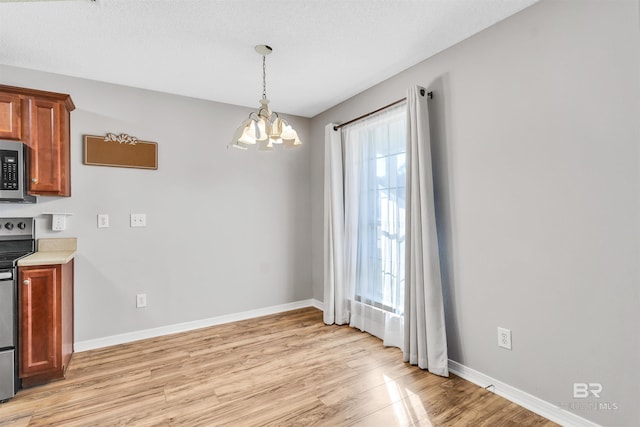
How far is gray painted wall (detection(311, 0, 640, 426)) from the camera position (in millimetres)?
1629

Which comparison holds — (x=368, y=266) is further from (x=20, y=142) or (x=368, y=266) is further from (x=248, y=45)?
(x=20, y=142)

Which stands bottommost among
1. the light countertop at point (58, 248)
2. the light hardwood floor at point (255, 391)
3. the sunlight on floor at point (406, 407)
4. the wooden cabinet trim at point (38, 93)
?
the sunlight on floor at point (406, 407)

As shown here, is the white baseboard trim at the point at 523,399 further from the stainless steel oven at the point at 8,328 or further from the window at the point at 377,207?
the stainless steel oven at the point at 8,328

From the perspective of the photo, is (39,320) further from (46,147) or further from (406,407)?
(406,407)

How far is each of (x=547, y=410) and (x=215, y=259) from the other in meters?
3.06

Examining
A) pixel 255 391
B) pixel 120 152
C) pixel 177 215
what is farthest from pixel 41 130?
pixel 255 391

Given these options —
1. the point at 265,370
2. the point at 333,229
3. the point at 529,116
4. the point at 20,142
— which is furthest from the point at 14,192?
the point at 529,116

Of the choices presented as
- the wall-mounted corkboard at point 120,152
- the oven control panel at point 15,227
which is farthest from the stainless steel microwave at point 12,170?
the wall-mounted corkboard at point 120,152

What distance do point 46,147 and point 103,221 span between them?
0.76 metres

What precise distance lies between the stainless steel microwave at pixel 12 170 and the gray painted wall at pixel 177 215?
351 mm

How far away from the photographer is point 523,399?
2.01m

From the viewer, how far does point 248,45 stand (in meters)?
2.40

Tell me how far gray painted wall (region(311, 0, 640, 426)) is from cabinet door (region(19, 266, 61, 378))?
2.91 m

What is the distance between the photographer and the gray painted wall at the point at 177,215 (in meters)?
2.92
